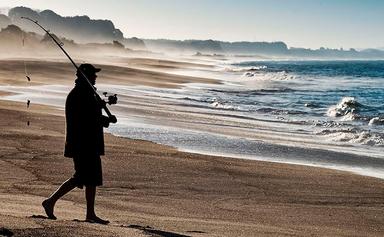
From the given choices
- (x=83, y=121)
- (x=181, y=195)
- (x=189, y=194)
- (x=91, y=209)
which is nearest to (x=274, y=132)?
(x=189, y=194)

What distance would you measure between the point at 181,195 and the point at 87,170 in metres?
2.47

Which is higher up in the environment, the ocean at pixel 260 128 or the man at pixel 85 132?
the man at pixel 85 132

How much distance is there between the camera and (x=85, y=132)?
20.7ft

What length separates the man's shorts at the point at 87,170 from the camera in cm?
634

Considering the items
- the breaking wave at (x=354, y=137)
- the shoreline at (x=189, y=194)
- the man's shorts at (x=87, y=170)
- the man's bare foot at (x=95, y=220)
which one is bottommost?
the breaking wave at (x=354, y=137)

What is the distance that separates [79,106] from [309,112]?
67.9ft

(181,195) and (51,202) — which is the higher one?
(51,202)

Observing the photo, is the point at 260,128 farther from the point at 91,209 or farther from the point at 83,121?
the point at 83,121

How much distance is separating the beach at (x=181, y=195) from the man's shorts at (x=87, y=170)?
0.42m

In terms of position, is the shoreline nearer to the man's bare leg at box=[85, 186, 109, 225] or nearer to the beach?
the beach

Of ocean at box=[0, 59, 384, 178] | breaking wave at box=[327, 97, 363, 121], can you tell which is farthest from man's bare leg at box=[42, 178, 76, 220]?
breaking wave at box=[327, 97, 363, 121]

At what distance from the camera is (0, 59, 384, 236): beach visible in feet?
21.2

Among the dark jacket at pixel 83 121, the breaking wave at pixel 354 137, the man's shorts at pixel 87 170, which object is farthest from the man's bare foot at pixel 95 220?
the breaking wave at pixel 354 137

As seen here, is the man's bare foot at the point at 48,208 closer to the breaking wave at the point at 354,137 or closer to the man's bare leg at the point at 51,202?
the man's bare leg at the point at 51,202
